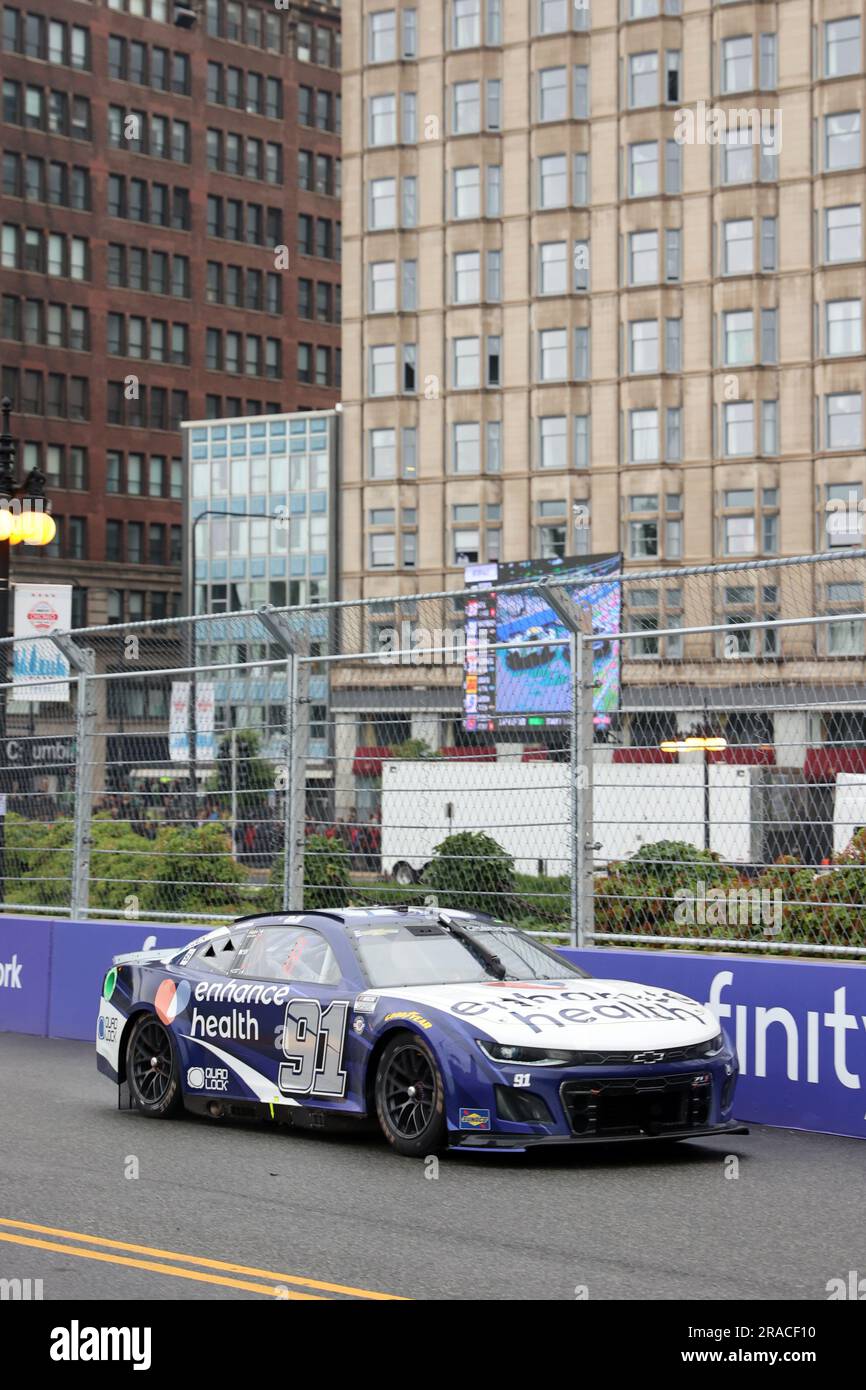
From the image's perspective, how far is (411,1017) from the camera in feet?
33.4

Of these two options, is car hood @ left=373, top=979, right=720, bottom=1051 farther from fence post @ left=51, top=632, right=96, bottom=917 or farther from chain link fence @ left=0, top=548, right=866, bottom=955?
fence post @ left=51, top=632, right=96, bottom=917

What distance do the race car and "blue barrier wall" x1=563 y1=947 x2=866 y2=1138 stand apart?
3.46 feet

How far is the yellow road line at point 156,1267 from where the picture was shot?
22.7 feet

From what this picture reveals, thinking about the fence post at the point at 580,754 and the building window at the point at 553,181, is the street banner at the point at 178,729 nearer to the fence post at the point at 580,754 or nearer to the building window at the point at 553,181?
the fence post at the point at 580,754

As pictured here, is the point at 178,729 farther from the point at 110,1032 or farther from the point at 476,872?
the point at 110,1032

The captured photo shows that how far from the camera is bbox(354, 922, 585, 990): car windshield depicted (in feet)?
35.7

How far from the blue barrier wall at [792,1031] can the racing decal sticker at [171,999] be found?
9.34ft

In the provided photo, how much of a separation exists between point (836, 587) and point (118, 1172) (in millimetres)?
53390

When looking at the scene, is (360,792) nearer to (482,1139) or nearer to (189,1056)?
(189,1056)

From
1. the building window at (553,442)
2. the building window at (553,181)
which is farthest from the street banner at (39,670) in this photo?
the building window at (553,181)

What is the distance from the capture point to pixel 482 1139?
9766 mm

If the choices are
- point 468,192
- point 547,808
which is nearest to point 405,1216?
point 547,808

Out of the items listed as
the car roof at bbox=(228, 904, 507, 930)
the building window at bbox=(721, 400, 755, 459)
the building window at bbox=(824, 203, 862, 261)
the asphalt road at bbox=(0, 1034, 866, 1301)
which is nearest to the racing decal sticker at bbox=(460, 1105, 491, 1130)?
the asphalt road at bbox=(0, 1034, 866, 1301)

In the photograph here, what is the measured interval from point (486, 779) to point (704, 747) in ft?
5.67
